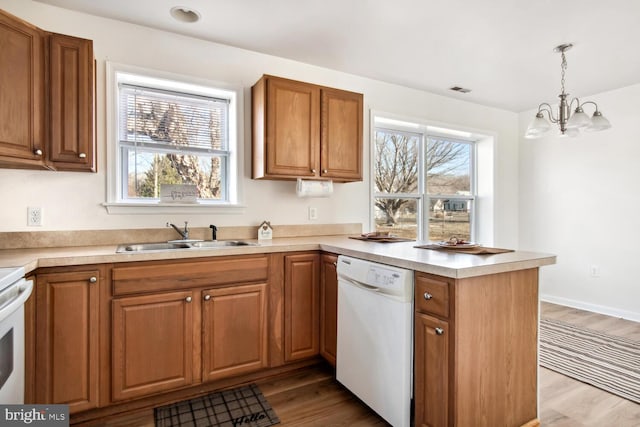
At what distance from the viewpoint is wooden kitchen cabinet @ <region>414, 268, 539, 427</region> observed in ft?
4.98

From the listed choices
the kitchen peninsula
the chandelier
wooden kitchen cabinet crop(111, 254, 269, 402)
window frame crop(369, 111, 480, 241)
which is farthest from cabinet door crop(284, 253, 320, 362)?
the chandelier

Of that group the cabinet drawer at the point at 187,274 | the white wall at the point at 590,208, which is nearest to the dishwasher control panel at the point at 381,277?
the cabinet drawer at the point at 187,274

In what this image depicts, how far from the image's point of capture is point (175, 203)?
257cm

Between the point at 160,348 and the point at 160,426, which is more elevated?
the point at 160,348

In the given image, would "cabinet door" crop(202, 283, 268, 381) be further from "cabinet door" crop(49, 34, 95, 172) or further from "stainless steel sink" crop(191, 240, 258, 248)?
"cabinet door" crop(49, 34, 95, 172)

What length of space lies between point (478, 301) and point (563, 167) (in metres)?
3.59

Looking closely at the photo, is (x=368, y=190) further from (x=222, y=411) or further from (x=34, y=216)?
(x=34, y=216)

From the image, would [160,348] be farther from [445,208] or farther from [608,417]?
[445,208]

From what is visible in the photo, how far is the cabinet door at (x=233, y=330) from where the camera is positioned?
2.13 metres

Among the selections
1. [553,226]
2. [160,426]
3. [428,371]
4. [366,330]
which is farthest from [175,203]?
[553,226]

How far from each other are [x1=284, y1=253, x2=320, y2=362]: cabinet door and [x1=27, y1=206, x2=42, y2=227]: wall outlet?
1.57m

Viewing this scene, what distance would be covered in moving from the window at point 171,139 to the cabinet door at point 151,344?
83 cm

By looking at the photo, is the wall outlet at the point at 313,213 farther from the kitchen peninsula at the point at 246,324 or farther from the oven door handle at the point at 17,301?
the oven door handle at the point at 17,301

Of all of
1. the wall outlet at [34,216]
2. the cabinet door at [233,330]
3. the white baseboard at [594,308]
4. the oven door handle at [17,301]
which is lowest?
the white baseboard at [594,308]
